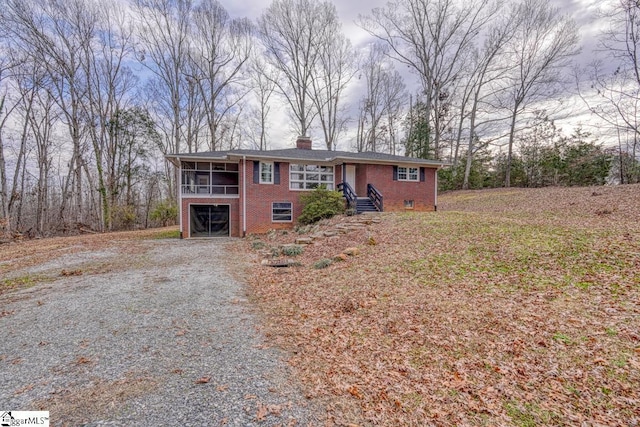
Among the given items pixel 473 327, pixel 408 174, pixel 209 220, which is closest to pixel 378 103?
pixel 408 174

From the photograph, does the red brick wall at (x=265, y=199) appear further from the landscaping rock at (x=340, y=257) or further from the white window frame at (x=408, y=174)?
the landscaping rock at (x=340, y=257)

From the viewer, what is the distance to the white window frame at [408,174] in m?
A: 17.4

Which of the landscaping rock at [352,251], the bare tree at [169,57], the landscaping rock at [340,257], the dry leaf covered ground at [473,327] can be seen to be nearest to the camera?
the dry leaf covered ground at [473,327]

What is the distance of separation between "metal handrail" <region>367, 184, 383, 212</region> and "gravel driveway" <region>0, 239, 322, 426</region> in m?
10.3

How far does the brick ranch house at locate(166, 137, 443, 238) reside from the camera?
605 inches

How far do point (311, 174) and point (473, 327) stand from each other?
13496mm

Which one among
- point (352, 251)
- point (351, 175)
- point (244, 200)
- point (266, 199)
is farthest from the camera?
point (351, 175)

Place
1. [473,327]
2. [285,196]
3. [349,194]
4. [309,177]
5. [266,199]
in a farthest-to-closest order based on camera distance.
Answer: [309,177]
[285,196]
[266,199]
[349,194]
[473,327]

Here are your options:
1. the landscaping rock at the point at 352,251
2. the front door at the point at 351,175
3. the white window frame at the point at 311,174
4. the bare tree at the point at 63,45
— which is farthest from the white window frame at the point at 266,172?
the bare tree at the point at 63,45

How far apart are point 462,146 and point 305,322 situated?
27.1 m

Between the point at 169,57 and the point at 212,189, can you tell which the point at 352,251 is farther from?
the point at 169,57

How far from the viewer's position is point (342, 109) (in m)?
27.8

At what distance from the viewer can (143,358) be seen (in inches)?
139

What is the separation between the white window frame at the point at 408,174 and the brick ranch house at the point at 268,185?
0.06m
